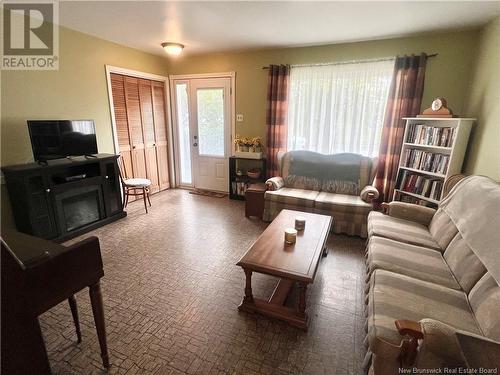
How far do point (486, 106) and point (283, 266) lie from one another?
271 centimetres

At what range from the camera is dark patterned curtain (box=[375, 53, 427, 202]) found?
3150mm

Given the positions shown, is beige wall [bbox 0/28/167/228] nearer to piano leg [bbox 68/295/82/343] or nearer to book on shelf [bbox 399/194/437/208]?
piano leg [bbox 68/295/82/343]

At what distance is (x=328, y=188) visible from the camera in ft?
11.8

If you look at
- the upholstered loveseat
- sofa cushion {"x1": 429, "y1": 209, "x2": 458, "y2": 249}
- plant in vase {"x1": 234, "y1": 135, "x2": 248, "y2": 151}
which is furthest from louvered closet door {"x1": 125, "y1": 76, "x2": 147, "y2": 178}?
sofa cushion {"x1": 429, "y1": 209, "x2": 458, "y2": 249}

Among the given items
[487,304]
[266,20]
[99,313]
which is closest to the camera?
[487,304]

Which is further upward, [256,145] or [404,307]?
[256,145]

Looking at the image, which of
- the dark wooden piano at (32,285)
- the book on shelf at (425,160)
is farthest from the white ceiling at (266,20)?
the dark wooden piano at (32,285)

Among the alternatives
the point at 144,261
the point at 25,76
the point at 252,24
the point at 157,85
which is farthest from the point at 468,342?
the point at 157,85

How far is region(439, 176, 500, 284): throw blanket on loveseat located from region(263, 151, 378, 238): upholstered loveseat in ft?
3.43

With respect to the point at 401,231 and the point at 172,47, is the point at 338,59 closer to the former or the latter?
the point at 172,47

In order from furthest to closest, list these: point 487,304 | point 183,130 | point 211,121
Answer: point 183,130, point 211,121, point 487,304

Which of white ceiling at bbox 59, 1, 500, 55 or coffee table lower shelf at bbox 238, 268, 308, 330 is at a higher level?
white ceiling at bbox 59, 1, 500, 55

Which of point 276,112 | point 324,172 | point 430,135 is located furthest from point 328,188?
point 276,112

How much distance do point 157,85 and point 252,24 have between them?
2.44 m
